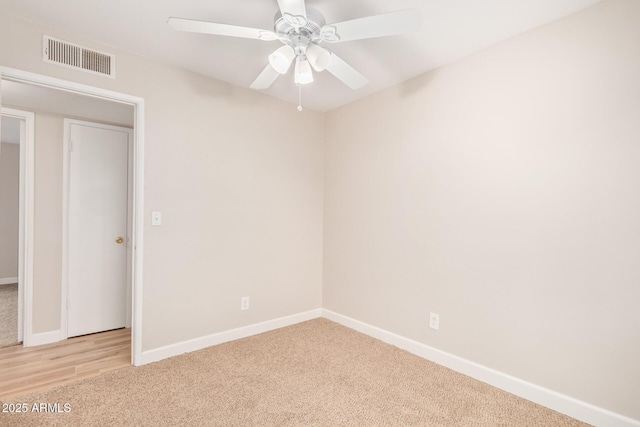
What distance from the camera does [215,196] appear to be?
282 cm

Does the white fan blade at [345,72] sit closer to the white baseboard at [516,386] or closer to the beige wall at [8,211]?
the white baseboard at [516,386]

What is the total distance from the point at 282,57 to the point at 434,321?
228cm

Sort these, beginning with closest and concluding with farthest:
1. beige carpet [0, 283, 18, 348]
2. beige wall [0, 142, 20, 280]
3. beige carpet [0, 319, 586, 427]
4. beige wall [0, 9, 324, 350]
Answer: beige carpet [0, 319, 586, 427], beige wall [0, 9, 324, 350], beige carpet [0, 283, 18, 348], beige wall [0, 142, 20, 280]

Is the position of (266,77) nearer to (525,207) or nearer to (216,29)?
(216,29)

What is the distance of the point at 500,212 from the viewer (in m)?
2.17

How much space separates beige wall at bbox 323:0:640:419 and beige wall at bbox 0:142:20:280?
6.45 meters

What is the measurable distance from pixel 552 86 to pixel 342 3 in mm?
1419

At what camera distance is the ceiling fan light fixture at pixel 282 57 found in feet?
5.55

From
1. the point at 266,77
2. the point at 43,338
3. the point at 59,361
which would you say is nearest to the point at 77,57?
the point at 266,77

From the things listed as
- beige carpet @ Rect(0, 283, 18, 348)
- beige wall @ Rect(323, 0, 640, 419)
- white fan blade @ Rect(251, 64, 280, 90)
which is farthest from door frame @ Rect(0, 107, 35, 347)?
beige wall @ Rect(323, 0, 640, 419)

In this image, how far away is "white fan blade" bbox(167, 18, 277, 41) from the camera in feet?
5.03

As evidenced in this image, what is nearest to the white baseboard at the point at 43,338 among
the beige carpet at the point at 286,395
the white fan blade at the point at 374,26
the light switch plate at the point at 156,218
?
the beige carpet at the point at 286,395

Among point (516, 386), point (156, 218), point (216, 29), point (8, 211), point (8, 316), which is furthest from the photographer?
point (8, 211)

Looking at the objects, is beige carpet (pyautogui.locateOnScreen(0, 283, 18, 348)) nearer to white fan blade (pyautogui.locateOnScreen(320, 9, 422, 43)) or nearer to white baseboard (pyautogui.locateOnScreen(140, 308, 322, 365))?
white baseboard (pyautogui.locateOnScreen(140, 308, 322, 365))
